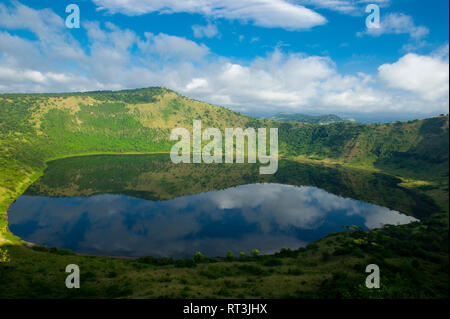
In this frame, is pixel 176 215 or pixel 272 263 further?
pixel 176 215

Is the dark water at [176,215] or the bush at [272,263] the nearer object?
the bush at [272,263]

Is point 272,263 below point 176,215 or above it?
below

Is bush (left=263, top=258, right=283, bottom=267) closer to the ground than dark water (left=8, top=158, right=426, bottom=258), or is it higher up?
closer to the ground

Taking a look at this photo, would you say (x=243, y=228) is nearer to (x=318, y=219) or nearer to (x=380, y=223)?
(x=318, y=219)

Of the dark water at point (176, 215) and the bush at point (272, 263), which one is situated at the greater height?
the dark water at point (176, 215)

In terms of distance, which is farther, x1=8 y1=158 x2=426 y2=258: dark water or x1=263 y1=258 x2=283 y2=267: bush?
x1=8 y1=158 x2=426 y2=258: dark water
